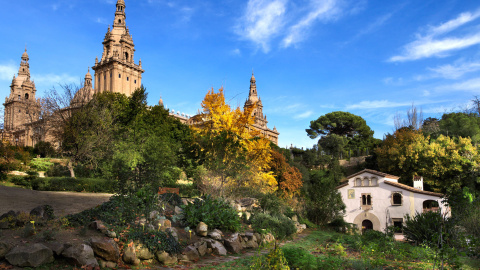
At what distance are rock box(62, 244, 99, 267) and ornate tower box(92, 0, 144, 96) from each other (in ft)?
205

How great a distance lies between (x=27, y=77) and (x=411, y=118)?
340 ft

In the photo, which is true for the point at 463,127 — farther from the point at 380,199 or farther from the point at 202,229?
the point at 202,229

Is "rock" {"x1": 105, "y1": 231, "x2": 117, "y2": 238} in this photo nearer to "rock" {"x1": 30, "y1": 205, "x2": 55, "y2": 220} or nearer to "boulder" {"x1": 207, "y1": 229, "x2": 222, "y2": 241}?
"rock" {"x1": 30, "y1": 205, "x2": 55, "y2": 220}

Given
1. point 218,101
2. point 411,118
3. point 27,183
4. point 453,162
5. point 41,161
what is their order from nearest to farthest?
point 218,101, point 27,183, point 41,161, point 453,162, point 411,118

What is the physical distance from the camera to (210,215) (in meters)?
11.3

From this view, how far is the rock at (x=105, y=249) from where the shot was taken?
7316 mm

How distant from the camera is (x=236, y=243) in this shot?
10.5 meters

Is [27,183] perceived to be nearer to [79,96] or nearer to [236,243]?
[79,96]

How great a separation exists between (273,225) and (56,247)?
922 cm

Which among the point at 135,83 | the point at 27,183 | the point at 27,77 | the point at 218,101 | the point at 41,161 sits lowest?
the point at 27,183

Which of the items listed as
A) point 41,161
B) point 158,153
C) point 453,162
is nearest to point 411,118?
point 453,162

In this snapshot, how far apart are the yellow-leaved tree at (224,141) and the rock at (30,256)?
8946 millimetres

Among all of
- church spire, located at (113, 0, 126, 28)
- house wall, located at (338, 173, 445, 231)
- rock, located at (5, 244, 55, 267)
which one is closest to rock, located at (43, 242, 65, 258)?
rock, located at (5, 244, 55, 267)

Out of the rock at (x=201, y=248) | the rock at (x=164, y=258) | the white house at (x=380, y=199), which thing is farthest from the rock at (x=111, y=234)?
the white house at (x=380, y=199)
